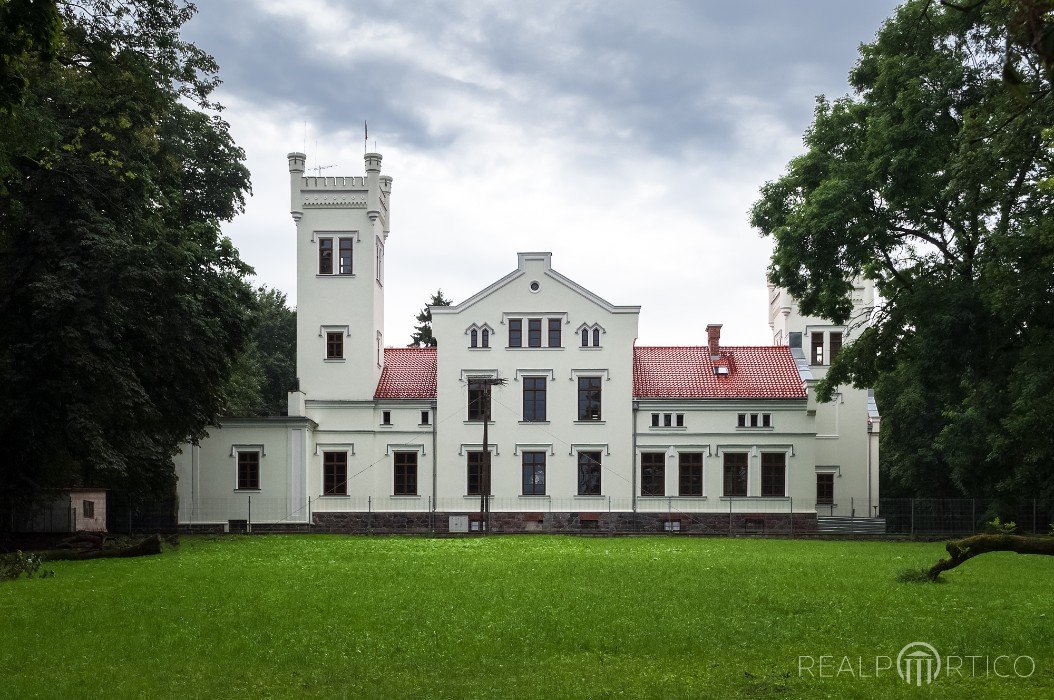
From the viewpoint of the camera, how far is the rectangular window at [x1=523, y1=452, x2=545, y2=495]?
45.1m

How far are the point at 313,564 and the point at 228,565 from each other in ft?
5.61

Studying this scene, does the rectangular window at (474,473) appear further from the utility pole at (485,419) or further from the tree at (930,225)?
the tree at (930,225)

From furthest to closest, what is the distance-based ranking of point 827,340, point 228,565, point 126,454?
point 827,340, point 126,454, point 228,565

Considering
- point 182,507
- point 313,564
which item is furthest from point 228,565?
point 182,507

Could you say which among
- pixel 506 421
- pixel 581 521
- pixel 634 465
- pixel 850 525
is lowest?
pixel 850 525

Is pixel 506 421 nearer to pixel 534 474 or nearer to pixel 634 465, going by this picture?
pixel 534 474

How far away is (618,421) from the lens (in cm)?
4509

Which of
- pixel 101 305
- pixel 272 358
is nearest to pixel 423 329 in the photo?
pixel 272 358

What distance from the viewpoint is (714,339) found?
159 feet

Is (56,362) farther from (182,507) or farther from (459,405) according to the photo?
(459,405)

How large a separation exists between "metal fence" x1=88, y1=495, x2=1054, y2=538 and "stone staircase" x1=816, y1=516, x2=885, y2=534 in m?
0.04

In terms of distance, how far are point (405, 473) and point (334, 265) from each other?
9.11 meters

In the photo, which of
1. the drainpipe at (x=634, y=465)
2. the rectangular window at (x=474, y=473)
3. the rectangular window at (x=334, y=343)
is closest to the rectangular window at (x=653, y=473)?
the drainpipe at (x=634, y=465)

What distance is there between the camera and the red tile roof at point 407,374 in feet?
151
